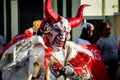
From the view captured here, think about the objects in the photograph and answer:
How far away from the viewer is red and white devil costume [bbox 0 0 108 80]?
15.0ft

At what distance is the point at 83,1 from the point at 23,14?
6.79 feet

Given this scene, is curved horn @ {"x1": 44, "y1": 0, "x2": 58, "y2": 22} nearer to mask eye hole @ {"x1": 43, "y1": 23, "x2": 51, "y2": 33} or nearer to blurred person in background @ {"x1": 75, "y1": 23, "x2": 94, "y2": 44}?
mask eye hole @ {"x1": 43, "y1": 23, "x2": 51, "y2": 33}

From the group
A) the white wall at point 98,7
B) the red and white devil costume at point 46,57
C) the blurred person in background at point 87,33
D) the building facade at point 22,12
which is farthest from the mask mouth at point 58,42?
the white wall at point 98,7

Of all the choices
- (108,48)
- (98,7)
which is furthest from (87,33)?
(98,7)

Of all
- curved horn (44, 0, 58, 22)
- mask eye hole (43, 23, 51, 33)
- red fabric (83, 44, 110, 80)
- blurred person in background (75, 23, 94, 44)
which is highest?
curved horn (44, 0, 58, 22)

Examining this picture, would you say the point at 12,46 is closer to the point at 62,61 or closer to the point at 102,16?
the point at 62,61

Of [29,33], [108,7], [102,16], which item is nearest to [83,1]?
[102,16]

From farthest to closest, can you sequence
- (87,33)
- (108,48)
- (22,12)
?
1. (22,12)
2. (108,48)
3. (87,33)

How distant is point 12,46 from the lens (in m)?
4.71

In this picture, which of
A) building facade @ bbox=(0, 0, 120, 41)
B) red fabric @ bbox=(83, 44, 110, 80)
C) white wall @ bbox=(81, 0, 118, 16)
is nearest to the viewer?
red fabric @ bbox=(83, 44, 110, 80)

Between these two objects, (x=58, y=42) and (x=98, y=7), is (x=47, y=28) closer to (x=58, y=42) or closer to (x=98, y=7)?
(x=58, y=42)

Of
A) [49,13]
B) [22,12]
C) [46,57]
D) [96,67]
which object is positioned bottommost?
[96,67]

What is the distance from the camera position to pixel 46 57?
463 centimetres

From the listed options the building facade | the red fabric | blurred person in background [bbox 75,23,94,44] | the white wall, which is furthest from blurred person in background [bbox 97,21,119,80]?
the white wall
